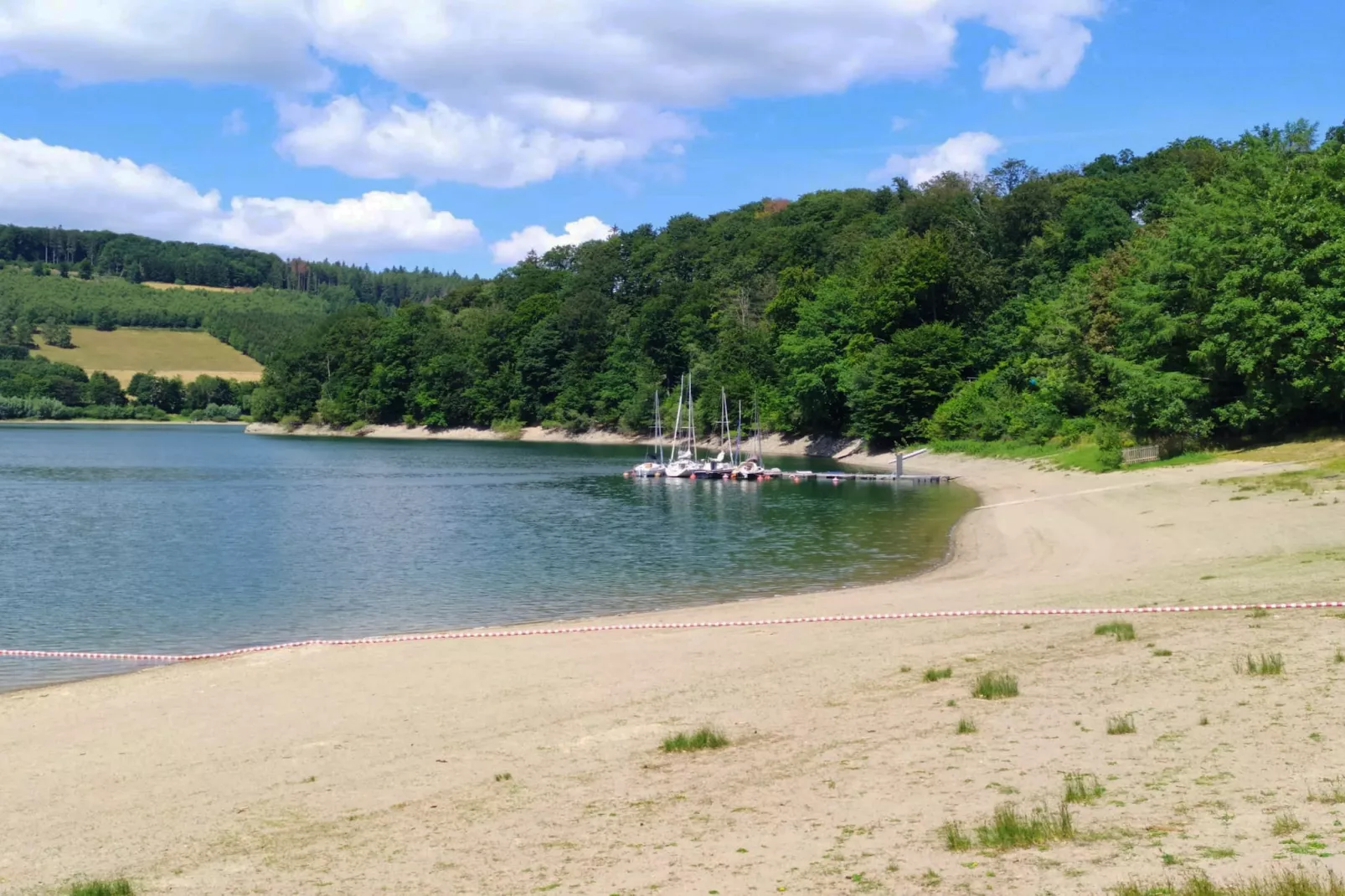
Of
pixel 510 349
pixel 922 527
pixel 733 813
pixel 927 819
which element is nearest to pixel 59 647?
pixel 733 813

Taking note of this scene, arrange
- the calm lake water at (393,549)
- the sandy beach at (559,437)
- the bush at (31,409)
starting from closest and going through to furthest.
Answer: the calm lake water at (393,549) < the sandy beach at (559,437) < the bush at (31,409)

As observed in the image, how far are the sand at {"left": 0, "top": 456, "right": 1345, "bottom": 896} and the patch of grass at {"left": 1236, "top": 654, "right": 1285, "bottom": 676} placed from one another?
183 millimetres

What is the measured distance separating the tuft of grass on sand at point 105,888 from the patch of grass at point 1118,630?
1309 cm

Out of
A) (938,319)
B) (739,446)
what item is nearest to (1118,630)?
(739,446)

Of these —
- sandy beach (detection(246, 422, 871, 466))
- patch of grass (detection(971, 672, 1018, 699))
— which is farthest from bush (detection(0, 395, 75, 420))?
patch of grass (detection(971, 672, 1018, 699))

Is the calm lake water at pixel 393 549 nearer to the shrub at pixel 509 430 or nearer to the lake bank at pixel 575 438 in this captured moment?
the lake bank at pixel 575 438

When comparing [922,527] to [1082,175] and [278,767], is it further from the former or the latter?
[1082,175]

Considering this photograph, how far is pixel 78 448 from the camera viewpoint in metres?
116

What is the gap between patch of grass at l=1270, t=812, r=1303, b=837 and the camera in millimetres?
7918

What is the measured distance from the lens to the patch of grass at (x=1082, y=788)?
9.26 meters

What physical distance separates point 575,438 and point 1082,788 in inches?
5226

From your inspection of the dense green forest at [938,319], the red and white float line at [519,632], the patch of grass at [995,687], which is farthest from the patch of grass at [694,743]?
the dense green forest at [938,319]

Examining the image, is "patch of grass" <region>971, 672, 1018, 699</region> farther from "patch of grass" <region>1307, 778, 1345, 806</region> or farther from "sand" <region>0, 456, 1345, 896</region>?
"patch of grass" <region>1307, 778, 1345, 806</region>

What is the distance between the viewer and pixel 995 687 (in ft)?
A: 43.9
